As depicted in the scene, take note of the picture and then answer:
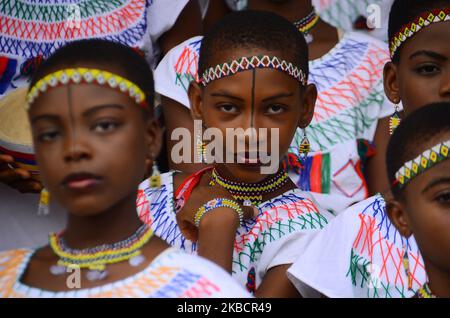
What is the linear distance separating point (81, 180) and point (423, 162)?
867mm

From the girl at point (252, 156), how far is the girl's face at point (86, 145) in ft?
2.06

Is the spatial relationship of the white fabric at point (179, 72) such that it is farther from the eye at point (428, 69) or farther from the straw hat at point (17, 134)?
the eye at point (428, 69)

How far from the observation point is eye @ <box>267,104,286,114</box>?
3.09 m

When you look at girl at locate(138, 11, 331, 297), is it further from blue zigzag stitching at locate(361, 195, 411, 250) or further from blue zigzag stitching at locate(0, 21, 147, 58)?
blue zigzag stitching at locate(0, 21, 147, 58)

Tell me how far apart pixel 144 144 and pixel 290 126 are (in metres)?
0.77

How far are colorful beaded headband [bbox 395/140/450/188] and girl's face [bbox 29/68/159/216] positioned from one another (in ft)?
2.28

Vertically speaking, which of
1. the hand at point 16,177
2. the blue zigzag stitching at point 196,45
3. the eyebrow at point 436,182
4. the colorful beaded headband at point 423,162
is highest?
the blue zigzag stitching at point 196,45

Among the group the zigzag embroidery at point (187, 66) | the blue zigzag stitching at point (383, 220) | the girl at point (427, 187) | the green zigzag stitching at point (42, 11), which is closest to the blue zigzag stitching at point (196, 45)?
the zigzag embroidery at point (187, 66)

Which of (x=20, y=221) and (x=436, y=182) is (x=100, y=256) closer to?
(x=436, y=182)

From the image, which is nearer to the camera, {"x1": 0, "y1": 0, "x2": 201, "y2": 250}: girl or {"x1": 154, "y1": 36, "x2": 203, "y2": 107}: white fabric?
{"x1": 0, "y1": 0, "x2": 201, "y2": 250}: girl

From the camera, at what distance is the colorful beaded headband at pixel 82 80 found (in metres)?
2.39

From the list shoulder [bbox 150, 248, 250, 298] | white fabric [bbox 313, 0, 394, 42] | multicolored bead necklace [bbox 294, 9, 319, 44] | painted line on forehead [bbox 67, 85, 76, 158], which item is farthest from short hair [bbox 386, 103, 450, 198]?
white fabric [bbox 313, 0, 394, 42]

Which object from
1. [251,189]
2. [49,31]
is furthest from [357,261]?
[49,31]

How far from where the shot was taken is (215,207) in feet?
10.0
